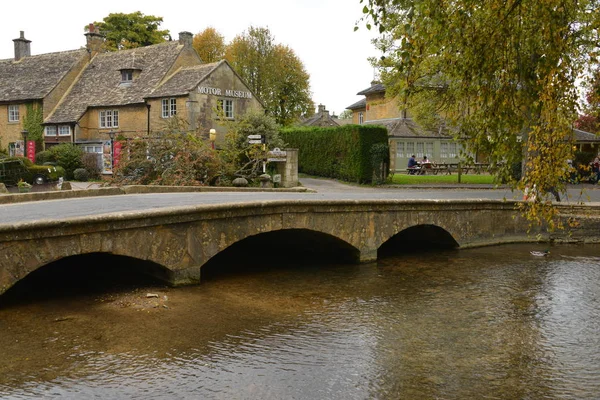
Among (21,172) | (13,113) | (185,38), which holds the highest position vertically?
(185,38)

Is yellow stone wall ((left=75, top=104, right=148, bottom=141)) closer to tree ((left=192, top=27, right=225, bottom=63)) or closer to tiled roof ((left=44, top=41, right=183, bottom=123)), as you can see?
tiled roof ((left=44, top=41, right=183, bottom=123))

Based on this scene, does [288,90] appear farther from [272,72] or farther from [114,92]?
[114,92]

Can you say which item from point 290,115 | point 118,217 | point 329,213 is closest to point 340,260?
point 329,213

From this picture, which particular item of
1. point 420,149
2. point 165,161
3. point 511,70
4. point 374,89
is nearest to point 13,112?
point 165,161

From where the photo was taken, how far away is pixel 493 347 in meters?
9.16

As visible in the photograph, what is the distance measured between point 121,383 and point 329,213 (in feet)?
25.5

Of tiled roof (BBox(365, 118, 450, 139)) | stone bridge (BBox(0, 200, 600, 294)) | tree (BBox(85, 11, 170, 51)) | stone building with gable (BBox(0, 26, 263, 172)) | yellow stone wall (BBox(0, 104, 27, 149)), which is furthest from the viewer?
tree (BBox(85, 11, 170, 51))

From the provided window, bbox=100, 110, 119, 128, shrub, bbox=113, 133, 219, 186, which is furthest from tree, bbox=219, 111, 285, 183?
window, bbox=100, 110, 119, 128

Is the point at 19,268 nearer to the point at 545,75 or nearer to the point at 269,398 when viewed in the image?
the point at 269,398

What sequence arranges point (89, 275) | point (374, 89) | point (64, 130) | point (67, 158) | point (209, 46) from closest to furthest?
1. point (89, 275)
2. point (67, 158)
3. point (64, 130)
4. point (374, 89)
5. point (209, 46)

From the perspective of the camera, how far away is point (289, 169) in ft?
88.7

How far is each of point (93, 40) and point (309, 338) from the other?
46.3 meters

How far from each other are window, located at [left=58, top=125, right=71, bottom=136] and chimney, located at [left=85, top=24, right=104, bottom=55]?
8342 millimetres

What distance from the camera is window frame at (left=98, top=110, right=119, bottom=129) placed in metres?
43.1
